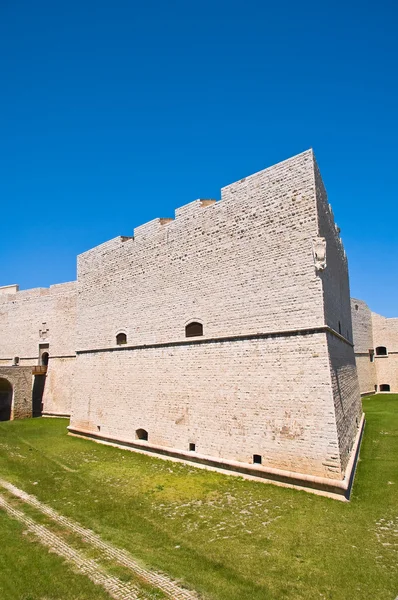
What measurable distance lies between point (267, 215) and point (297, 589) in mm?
8590

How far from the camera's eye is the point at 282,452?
9.98 m

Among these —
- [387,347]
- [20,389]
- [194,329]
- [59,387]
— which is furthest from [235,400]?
[387,347]

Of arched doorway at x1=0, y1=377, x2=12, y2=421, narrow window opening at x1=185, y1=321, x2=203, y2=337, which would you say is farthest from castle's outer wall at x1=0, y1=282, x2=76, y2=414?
narrow window opening at x1=185, y1=321, x2=203, y2=337

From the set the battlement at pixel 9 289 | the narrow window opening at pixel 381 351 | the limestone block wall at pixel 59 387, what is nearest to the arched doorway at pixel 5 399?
the limestone block wall at pixel 59 387

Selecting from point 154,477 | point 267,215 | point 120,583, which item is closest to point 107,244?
point 267,215

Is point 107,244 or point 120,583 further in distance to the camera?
point 107,244

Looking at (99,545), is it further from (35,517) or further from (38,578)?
(35,517)

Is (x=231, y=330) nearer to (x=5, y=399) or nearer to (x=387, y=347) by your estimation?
(x=5, y=399)

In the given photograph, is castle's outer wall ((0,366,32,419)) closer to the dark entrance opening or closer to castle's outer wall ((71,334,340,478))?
castle's outer wall ((71,334,340,478))

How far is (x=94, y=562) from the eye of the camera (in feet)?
20.5

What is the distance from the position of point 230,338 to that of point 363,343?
22.0 m

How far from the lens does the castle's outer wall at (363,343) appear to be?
29047 millimetres

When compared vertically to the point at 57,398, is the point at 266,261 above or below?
above

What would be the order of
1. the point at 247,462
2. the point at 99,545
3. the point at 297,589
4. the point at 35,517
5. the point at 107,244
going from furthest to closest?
the point at 107,244 → the point at 247,462 → the point at 35,517 → the point at 99,545 → the point at 297,589
